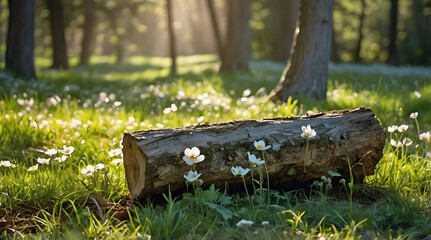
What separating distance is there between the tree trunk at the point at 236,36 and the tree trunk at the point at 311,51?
720 cm

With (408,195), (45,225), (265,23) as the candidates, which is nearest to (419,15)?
(265,23)

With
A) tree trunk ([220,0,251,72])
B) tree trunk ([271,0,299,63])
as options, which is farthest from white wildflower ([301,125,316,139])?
tree trunk ([271,0,299,63])

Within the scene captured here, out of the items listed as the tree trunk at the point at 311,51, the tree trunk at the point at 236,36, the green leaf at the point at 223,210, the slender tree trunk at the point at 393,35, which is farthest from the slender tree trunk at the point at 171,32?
the green leaf at the point at 223,210

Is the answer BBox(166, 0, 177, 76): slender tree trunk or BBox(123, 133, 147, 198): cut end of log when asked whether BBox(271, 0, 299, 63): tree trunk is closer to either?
BBox(166, 0, 177, 76): slender tree trunk

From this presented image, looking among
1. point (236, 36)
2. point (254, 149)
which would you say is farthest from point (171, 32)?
point (254, 149)

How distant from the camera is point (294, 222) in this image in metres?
2.83

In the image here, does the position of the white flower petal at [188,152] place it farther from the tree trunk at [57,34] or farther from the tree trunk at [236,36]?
the tree trunk at [57,34]

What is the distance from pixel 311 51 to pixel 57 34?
14.0 m

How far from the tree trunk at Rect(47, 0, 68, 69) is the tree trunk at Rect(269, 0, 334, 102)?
13.3 m

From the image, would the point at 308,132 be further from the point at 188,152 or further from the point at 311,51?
the point at 311,51

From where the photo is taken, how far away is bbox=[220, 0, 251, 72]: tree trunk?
1446cm

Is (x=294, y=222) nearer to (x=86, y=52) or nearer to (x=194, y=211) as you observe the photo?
(x=194, y=211)

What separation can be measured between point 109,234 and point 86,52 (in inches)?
1039

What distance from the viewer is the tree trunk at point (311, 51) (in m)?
7.21
